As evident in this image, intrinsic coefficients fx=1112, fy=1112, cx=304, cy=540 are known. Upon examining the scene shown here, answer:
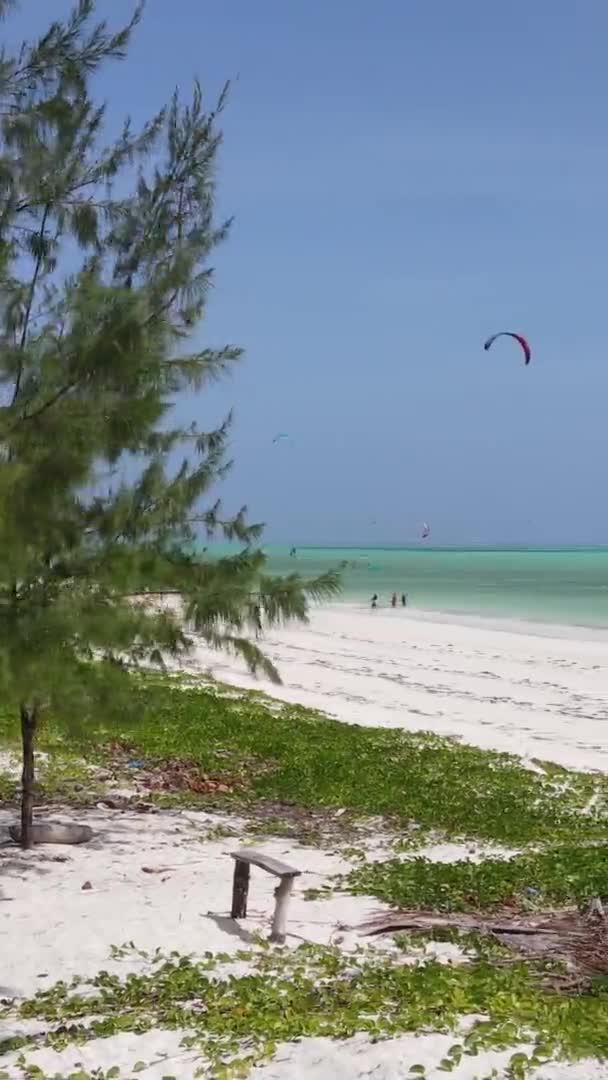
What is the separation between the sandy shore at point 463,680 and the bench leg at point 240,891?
6.54 metres

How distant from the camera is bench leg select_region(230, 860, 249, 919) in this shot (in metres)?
8.98

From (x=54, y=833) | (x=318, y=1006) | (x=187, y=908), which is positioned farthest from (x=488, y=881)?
(x=54, y=833)

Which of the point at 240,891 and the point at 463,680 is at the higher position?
the point at 240,891

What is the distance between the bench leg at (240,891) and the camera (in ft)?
29.5

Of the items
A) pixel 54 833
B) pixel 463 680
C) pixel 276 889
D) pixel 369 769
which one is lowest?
pixel 463 680

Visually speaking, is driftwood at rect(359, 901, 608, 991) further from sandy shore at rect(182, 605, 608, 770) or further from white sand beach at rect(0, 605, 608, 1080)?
sandy shore at rect(182, 605, 608, 770)

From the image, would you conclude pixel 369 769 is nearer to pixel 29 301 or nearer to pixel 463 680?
pixel 29 301

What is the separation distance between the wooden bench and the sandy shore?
6.56 meters

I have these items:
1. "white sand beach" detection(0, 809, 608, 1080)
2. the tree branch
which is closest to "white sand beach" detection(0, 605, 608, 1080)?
"white sand beach" detection(0, 809, 608, 1080)

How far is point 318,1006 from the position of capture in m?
6.76

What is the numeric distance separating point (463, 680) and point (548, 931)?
24638 mm

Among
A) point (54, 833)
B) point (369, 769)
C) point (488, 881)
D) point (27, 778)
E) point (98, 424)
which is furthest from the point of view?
point (369, 769)

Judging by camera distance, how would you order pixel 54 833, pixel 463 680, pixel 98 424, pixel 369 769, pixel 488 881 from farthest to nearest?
pixel 463 680
pixel 369 769
pixel 54 833
pixel 488 881
pixel 98 424

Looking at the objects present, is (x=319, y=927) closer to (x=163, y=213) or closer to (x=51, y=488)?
(x=51, y=488)
